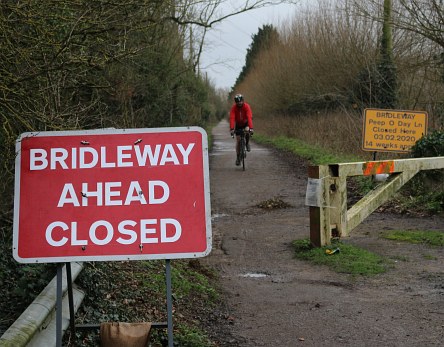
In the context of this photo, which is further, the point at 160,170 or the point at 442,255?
the point at 442,255

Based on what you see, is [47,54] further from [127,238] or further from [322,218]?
[322,218]

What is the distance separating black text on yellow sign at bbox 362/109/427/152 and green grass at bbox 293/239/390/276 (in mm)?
5836

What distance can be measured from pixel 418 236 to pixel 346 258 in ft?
6.22

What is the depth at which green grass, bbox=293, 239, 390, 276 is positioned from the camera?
7.38 meters

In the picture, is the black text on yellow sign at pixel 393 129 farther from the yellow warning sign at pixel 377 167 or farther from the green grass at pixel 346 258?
the green grass at pixel 346 258

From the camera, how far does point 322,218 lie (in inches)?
326

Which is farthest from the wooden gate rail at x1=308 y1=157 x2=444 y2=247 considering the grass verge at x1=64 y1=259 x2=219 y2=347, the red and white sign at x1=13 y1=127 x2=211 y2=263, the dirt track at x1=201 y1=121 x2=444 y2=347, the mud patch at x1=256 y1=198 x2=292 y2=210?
the red and white sign at x1=13 y1=127 x2=211 y2=263

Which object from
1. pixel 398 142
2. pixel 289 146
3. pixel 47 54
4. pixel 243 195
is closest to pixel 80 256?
pixel 47 54

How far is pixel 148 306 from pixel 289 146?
2171 cm

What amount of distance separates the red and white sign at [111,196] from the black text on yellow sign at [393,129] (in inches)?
403

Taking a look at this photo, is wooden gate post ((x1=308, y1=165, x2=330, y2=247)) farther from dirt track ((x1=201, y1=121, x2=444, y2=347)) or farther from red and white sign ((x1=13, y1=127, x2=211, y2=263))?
red and white sign ((x1=13, y1=127, x2=211, y2=263))

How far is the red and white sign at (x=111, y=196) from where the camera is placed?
13.1ft

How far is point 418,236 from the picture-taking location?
9.25m

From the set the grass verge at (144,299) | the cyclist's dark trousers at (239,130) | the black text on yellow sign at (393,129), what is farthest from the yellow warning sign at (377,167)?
the cyclist's dark trousers at (239,130)
